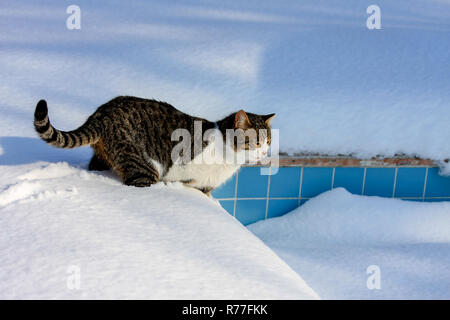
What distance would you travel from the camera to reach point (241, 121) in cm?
175

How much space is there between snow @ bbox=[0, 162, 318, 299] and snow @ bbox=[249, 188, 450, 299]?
2.06 feet

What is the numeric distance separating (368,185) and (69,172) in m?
1.65

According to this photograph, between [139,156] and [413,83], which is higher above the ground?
[413,83]

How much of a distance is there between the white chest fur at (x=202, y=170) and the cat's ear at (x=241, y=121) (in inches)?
5.3

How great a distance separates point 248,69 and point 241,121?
1.13m

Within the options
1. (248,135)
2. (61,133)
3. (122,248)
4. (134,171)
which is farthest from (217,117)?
(122,248)

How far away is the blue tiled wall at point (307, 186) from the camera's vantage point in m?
2.29

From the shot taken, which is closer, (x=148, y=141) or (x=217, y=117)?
(x=148, y=141)

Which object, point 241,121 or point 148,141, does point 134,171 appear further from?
point 241,121
